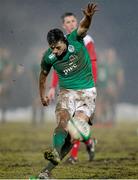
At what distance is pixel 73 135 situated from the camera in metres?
7.33

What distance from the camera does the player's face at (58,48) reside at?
23.9ft

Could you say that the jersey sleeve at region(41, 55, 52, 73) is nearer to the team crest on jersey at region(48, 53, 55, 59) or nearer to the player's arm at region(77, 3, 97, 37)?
the team crest on jersey at region(48, 53, 55, 59)

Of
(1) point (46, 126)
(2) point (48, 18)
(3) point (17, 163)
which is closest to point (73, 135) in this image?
(3) point (17, 163)

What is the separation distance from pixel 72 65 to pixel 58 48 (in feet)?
0.92

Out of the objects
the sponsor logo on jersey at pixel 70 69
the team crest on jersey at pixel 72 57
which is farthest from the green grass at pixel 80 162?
the team crest on jersey at pixel 72 57

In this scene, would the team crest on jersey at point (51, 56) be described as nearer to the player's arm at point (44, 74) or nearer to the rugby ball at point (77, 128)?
the player's arm at point (44, 74)

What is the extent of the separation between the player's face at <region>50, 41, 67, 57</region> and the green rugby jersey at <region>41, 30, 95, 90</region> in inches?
3.8

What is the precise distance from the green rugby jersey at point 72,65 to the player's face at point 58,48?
96 mm

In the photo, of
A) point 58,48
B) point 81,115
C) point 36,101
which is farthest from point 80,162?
point 36,101

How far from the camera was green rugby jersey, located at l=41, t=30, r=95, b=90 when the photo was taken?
745 cm

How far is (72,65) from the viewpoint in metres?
7.48

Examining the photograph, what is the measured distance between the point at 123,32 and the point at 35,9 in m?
2.71

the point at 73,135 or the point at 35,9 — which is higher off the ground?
the point at 35,9

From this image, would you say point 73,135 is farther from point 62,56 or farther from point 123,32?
point 123,32
